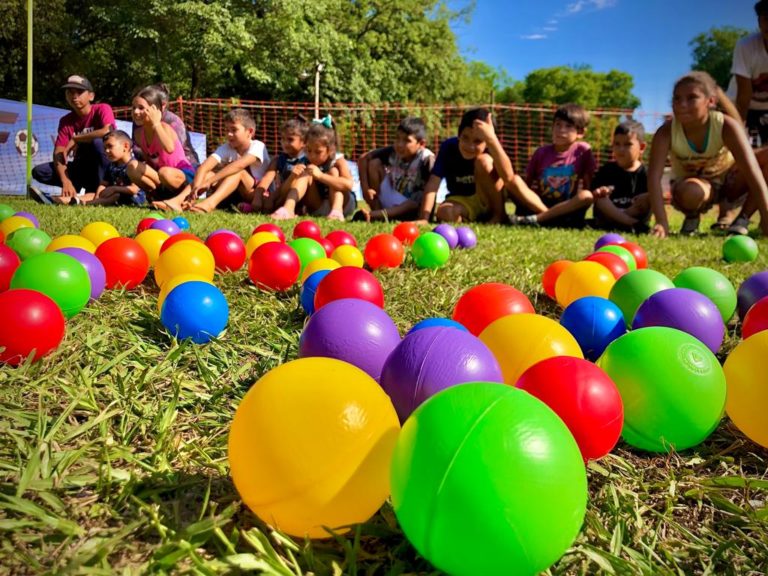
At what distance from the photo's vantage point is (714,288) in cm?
271

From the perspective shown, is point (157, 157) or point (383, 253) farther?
point (157, 157)

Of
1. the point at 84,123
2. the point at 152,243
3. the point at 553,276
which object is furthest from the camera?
the point at 84,123

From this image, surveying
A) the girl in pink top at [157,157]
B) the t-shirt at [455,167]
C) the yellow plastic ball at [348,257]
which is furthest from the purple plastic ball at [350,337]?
the girl in pink top at [157,157]

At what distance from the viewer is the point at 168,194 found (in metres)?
8.19

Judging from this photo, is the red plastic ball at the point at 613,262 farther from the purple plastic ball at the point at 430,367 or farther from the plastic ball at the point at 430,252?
the purple plastic ball at the point at 430,367

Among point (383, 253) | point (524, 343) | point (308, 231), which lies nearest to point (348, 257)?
point (383, 253)

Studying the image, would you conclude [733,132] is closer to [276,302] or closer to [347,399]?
[276,302]

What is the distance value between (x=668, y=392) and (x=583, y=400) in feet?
1.12

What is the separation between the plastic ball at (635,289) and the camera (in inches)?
103

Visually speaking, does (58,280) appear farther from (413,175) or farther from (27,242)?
(413,175)

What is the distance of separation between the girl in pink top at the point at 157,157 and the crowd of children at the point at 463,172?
0.02m

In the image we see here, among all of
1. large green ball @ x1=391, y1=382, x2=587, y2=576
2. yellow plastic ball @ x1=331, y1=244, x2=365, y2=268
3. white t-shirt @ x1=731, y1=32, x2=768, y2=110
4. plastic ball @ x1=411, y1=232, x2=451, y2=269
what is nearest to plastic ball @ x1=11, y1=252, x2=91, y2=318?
yellow plastic ball @ x1=331, y1=244, x2=365, y2=268

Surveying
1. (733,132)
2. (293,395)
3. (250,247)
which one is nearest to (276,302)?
(250,247)

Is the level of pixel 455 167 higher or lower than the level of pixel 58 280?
higher
